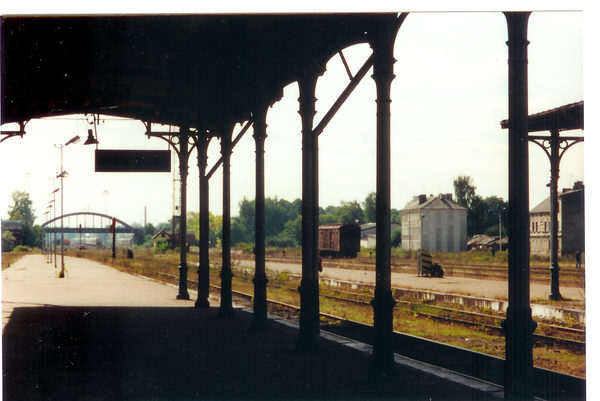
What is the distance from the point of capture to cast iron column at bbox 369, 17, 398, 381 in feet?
21.0

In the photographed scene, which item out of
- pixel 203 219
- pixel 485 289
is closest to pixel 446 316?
pixel 203 219

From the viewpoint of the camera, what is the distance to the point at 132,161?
11625 mm

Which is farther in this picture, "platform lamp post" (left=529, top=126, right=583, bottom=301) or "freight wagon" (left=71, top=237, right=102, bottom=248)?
"freight wagon" (left=71, top=237, right=102, bottom=248)

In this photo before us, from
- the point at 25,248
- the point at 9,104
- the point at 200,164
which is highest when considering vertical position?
the point at 9,104

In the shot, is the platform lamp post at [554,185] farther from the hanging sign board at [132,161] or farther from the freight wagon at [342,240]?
the freight wagon at [342,240]

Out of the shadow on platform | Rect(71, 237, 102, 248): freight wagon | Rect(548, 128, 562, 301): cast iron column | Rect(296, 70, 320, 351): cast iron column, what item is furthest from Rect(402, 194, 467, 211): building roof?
Rect(71, 237, 102, 248): freight wagon

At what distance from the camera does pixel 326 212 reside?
84562mm

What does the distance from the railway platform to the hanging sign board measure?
3.07 meters

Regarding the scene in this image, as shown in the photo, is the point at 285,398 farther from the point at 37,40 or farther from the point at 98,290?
the point at 98,290

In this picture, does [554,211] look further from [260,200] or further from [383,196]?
[383,196]

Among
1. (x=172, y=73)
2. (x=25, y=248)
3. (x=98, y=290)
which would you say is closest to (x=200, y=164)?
(x=172, y=73)

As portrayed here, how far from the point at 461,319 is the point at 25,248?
6451 cm

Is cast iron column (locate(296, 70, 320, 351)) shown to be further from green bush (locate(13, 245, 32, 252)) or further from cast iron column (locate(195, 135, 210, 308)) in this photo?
green bush (locate(13, 245, 32, 252))

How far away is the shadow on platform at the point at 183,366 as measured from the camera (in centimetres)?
642
